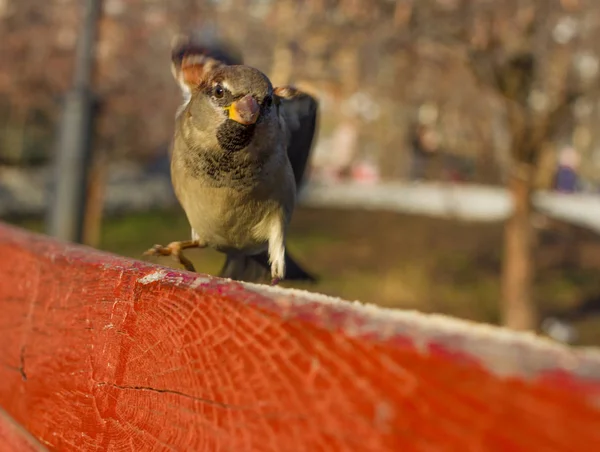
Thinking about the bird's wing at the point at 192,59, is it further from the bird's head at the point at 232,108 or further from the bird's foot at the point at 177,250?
the bird's foot at the point at 177,250

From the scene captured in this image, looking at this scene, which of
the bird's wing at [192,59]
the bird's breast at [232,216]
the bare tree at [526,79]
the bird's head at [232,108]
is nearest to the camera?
the bird's head at [232,108]

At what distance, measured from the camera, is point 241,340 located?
37.4 inches

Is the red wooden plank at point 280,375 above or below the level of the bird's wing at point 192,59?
below

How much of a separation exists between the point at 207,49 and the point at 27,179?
22406mm

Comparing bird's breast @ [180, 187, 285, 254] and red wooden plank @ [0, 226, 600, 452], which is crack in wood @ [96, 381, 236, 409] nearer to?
red wooden plank @ [0, 226, 600, 452]

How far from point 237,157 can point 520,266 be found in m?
7.33

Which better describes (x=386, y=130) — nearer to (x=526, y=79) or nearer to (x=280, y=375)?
(x=526, y=79)

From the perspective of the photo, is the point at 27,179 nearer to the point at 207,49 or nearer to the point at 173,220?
the point at 173,220

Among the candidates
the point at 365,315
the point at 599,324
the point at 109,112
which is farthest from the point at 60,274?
the point at 109,112

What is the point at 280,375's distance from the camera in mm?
871

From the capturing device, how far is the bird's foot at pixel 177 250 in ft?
6.98

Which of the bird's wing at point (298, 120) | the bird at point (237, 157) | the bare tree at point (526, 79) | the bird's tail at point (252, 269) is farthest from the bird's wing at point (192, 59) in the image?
the bare tree at point (526, 79)

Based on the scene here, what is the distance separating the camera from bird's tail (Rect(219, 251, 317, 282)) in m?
2.29

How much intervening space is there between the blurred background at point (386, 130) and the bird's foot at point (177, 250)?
696 mm
